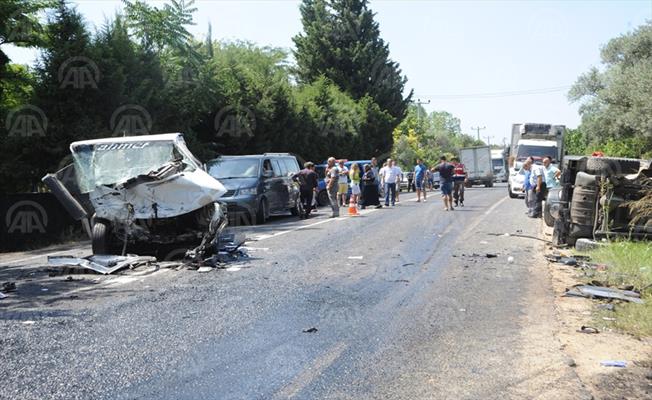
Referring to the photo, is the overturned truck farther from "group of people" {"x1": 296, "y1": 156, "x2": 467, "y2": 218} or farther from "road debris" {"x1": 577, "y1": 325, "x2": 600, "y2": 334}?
"group of people" {"x1": 296, "y1": 156, "x2": 467, "y2": 218}

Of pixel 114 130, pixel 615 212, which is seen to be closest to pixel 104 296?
pixel 615 212

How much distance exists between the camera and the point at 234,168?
1975 cm

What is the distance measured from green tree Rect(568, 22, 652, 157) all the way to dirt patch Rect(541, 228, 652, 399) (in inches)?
1320

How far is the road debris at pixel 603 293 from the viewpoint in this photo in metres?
8.20

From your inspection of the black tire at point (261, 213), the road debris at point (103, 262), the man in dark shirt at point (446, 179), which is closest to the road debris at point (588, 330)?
the road debris at point (103, 262)

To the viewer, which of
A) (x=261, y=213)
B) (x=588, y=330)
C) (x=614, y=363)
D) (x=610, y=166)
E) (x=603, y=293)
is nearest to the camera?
(x=614, y=363)

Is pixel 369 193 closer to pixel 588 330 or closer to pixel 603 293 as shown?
pixel 603 293

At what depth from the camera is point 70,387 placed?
4.91 m

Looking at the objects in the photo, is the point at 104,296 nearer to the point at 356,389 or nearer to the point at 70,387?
the point at 70,387

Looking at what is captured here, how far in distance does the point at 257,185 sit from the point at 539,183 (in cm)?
794

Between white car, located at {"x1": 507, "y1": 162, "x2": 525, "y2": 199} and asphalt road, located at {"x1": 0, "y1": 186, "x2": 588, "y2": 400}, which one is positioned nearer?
asphalt road, located at {"x1": 0, "y1": 186, "x2": 588, "y2": 400}

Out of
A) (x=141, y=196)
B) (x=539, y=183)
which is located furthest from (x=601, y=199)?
(x=141, y=196)

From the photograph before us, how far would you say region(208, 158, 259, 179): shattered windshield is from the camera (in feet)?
63.8

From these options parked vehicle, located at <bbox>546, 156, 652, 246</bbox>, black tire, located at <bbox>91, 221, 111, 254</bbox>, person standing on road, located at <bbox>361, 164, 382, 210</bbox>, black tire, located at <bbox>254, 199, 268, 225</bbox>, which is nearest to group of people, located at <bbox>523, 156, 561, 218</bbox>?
parked vehicle, located at <bbox>546, 156, 652, 246</bbox>
